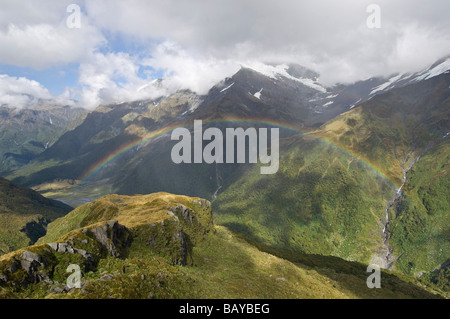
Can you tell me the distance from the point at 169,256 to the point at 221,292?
14865 millimetres

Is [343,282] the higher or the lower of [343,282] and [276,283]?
the lower

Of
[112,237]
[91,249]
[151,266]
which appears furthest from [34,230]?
[151,266]

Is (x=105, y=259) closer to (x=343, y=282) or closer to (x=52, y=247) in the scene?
(x=52, y=247)

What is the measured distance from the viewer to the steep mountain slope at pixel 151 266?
30469 mm

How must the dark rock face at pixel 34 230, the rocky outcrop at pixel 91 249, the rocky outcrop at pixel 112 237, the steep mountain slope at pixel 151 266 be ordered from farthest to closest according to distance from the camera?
the dark rock face at pixel 34 230 < the rocky outcrop at pixel 112 237 < the rocky outcrop at pixel 91 249 < the steep mountain slope at pixel 151 266

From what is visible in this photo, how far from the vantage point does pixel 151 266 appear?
42.2 meters

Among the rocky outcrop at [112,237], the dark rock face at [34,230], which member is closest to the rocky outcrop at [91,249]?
the rocky outcrop at [112,237]

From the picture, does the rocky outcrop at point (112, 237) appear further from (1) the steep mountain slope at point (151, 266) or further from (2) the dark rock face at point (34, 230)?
(2) the dark rock face at point (34, 230)

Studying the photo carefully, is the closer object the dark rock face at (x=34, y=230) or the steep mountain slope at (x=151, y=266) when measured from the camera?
the steep mountain slope at (x=151, y=266)

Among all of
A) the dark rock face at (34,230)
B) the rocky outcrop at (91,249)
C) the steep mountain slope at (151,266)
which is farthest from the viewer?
the dark rock face at (34,230)

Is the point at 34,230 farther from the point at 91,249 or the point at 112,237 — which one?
the point at 91,249

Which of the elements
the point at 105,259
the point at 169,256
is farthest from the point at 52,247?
the point at 169,256
